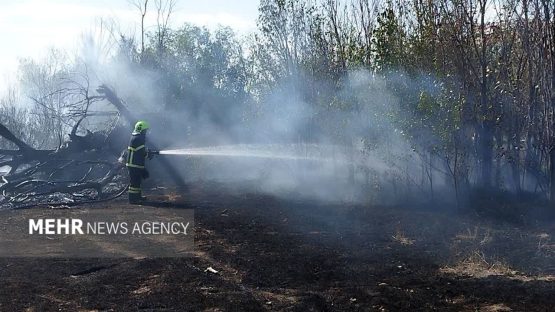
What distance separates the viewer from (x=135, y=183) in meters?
11.8

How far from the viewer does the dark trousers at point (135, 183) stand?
11.6 meters

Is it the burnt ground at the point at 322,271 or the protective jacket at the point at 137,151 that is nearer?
the burnt ground at the point at 322,271

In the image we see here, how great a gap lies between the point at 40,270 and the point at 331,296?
3.72 m

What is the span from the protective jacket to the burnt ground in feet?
7.88

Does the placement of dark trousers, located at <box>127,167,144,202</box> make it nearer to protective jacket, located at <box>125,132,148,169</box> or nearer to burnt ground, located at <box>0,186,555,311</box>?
protective jacket, located at <box>125,132,148,169</box>

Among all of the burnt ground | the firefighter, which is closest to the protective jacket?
the firefighter

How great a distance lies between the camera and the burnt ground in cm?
510

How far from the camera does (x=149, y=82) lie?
1026 inches

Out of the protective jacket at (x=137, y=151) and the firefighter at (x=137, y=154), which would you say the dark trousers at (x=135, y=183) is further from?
the protective jacket at (x=137, y=151)

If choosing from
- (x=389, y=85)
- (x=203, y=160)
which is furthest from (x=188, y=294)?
(x=203, y=160)

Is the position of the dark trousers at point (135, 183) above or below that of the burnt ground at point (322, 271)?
above

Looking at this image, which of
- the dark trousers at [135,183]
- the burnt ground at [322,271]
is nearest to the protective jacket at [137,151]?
the dark trousers at [135,183]

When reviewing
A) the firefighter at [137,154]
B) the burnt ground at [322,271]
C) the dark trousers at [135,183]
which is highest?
the firefighter at [137,154]

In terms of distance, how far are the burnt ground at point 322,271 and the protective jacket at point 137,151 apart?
240cm
